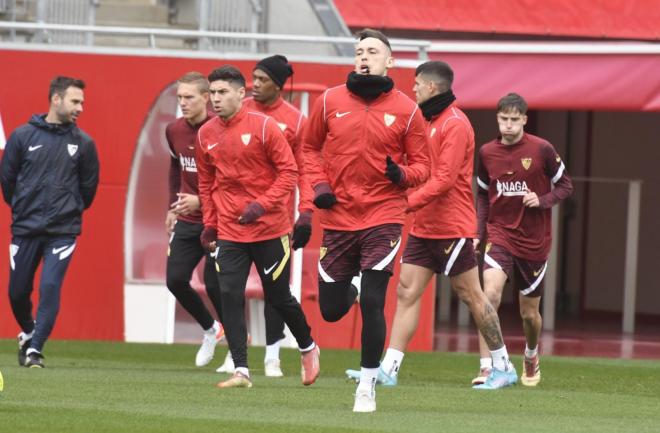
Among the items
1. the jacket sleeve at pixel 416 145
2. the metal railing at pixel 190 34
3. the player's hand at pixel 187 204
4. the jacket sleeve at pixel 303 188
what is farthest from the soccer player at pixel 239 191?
the metal railing at pixel 190 34

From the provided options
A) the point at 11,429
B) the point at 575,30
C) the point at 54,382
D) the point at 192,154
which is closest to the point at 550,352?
the point at 575,30

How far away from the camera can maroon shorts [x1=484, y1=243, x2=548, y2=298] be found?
37.9 ft

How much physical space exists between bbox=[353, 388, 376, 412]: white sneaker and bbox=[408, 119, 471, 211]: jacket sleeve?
1346 mm

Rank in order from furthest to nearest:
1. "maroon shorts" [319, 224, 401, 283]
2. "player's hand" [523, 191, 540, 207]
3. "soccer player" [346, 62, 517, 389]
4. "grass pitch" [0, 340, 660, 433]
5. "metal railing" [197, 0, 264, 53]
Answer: "metal railing" [197, 0, 264, 53]
"player's hand" [523, 191, 540, 207]
"soccer player" [346, 62, 517, 389]
"maroon shorts" [319, 224, 401, 283]
"grass pitch" [0, 340, 660, 433]

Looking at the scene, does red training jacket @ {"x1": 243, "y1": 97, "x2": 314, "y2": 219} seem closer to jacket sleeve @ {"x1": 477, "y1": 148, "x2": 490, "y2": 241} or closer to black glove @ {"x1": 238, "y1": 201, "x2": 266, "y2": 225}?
jacket sleeve @ {"x1": 477, "y1": 148, "x2": 490, "y2": 241}

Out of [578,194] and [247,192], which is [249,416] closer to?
[247,192]

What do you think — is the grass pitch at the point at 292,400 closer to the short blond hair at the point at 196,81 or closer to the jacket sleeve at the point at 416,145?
the jacket sleeve at the point at 416,145

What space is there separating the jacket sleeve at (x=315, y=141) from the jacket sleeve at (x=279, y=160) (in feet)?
2.98

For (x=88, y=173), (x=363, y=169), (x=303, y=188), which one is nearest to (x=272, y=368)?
(x=303, y=188)

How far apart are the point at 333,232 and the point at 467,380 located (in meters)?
3.20

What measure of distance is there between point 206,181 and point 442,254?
1673 mm

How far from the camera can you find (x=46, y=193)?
12.1m

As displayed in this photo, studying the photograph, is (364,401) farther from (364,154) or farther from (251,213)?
(251,213)

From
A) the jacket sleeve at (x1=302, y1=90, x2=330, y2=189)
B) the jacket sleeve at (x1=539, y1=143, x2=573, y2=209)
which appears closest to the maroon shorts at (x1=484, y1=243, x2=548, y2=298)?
the jacket sleeve at (x1=539, y1=143, x2=573, y2=209)
